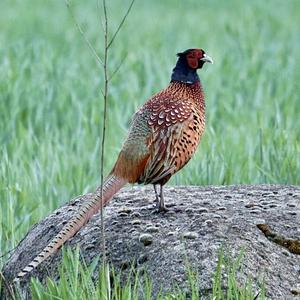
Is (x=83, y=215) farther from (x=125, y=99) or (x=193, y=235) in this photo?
(x=125, y=99)

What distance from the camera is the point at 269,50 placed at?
41.9 ft

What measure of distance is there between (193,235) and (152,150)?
453 millimetres

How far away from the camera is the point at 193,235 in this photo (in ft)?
15.2

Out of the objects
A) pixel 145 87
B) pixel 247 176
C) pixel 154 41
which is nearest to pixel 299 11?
pixel 154 41

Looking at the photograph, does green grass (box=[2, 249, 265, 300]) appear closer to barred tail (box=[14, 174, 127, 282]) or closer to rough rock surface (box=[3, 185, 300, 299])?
rough rock surface (box=[3, 185, 300, 299])

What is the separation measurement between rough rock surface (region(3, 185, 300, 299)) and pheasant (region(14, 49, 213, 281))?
0.41ft

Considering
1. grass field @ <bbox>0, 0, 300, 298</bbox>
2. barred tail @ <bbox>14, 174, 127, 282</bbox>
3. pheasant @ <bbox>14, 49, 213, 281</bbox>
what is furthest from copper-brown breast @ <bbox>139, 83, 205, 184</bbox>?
grass field @ <bbox>0, 0, 300, 298</bbox>

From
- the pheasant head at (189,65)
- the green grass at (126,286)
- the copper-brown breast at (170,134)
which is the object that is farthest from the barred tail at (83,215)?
the pheasant head at (189,65)

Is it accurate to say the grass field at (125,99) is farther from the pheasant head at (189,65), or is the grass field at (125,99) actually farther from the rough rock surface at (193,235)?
the rough rock surface at (193,235)

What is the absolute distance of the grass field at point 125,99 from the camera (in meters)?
6.77

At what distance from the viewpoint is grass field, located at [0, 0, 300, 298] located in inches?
267

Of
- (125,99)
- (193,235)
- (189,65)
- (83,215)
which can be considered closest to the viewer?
(193,235)

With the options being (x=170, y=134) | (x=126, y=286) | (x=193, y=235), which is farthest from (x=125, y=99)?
(x=126, y=286)

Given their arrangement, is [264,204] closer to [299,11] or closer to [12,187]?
[12,187]
